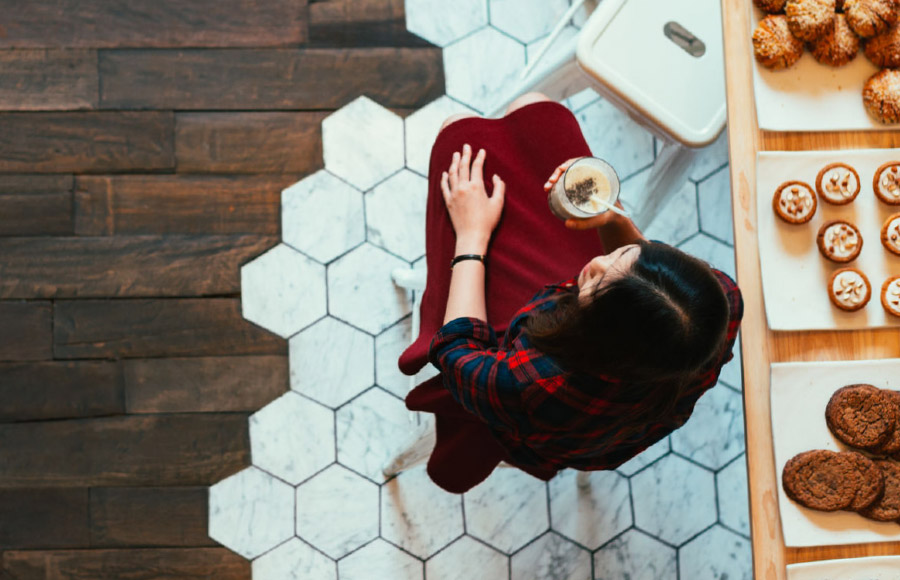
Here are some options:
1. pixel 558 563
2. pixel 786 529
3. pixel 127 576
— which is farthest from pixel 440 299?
pixel 127 576

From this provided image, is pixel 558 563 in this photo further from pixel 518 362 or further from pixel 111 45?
pixel 111 45

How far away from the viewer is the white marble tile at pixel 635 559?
2062 mm

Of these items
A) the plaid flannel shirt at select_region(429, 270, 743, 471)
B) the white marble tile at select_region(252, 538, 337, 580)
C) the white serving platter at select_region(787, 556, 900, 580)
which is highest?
the plaid flannel shirt at select_region(429, 270, 743, 471)

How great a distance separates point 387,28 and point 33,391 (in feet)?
4.71

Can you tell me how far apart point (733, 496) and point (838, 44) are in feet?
4.10

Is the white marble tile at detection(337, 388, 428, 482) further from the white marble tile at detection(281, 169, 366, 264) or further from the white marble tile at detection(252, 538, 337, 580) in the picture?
the white marble tile at detection(281, 169, 366, 264)

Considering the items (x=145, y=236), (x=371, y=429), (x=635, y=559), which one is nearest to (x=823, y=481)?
(x=635, y=559)

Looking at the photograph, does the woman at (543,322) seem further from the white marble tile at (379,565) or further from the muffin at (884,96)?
the white marble tile at (379,565)

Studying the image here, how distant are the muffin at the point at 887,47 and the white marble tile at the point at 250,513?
1708mm

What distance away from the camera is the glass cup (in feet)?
4.10

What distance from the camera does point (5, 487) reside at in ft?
6.68

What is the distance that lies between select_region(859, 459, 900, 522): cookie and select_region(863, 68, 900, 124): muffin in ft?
2.09

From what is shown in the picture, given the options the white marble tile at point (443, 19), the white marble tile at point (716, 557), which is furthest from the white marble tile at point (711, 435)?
the white marble tile at point (443, 19)

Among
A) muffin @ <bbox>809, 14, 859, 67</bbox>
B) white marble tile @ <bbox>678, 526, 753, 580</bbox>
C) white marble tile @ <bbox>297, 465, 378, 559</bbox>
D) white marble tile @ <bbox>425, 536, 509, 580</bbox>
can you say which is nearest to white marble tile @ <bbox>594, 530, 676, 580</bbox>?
white marble tile @ <bbox>678, 526, 753, 580</bbox>
